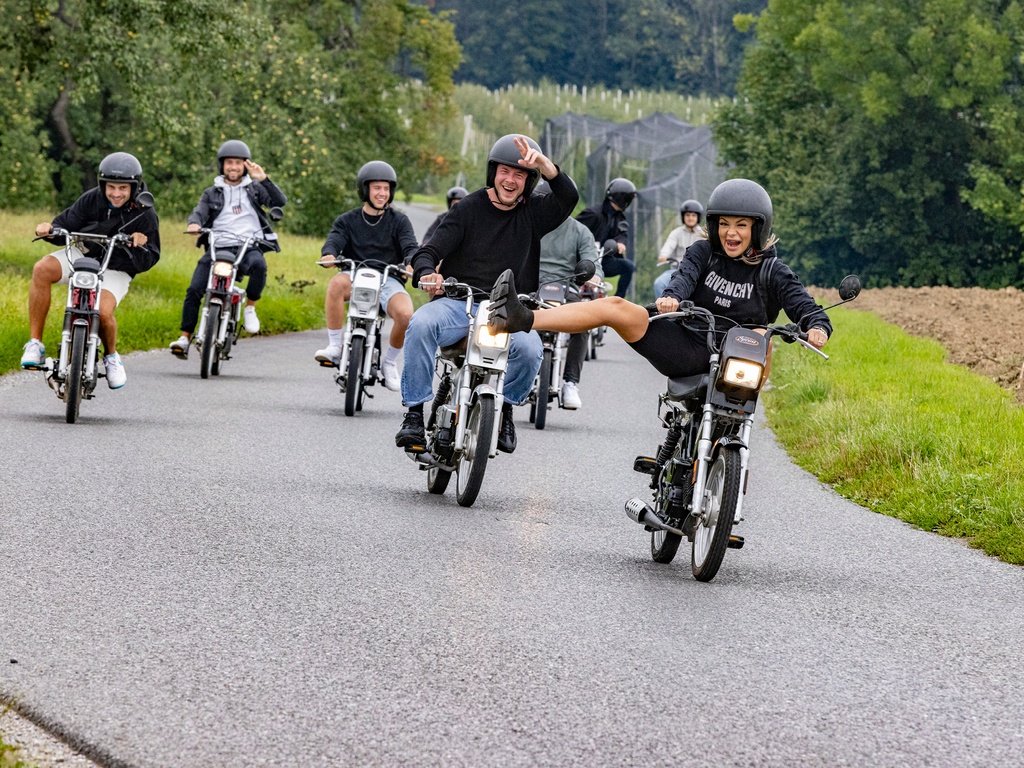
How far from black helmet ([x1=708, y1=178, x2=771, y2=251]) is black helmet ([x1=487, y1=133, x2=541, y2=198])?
4.52 feet

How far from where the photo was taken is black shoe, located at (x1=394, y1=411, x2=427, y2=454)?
30.1ft

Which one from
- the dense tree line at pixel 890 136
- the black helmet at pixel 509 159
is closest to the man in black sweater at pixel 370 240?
the black helmet at pixel 509 159

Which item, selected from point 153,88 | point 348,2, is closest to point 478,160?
point 348,2

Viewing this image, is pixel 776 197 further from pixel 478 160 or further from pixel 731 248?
pixel 731 248

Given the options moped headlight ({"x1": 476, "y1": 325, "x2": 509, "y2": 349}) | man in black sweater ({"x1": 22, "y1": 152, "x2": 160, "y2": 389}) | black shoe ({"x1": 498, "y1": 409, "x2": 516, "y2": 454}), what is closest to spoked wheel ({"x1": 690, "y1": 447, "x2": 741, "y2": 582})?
moped headlight ({"x1": 476, "y1": 325, "x2": 509, "y2": 349})

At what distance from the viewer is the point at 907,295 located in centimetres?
3616

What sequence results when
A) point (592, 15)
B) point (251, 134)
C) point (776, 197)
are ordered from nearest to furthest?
point (251, 134), point (776, 197), point (592, 15)

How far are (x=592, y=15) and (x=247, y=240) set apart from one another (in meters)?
120

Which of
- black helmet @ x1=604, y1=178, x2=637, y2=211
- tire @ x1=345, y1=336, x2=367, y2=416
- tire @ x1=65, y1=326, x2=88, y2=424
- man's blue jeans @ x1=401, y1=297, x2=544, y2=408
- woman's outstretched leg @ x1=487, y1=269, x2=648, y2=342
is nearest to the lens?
woman's outstretched leg @ x1=487, y1=269, x2=648, y2=342

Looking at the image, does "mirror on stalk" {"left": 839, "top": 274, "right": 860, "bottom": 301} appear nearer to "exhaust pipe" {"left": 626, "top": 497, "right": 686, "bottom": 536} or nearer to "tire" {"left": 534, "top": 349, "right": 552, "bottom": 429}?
"exhaust pipe" {"left": 626, "top": 497, "right": 686, "bottom": 536}

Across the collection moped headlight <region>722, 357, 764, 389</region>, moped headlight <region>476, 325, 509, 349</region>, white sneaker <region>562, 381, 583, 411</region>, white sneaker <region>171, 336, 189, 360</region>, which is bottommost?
white sneaker <region>171, 336, 189, 360</region>

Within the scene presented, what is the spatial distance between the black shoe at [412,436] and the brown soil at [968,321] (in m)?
6.78

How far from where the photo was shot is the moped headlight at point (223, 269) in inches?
575

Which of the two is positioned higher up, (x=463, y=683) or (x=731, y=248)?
(x=731, y=248)
